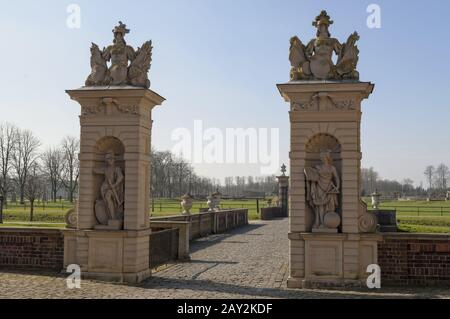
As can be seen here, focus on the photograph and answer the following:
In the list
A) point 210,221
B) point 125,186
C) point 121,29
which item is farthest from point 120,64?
point 210,221

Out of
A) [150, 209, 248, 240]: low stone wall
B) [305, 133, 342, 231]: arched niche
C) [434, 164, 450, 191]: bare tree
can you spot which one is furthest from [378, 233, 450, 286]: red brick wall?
[434, 164, 450, 191]: bare tree

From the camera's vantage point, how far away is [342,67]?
35.4 ft

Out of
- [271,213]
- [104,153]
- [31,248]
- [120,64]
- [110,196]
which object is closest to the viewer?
[110,196]

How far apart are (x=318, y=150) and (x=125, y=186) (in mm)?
4247

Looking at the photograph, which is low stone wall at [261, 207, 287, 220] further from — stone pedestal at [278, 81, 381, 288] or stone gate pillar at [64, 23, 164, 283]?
stone pedestal at [278, 81, 381, 288]

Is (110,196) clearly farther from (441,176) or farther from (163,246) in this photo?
(441,176)

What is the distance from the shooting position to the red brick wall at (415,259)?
408 inches

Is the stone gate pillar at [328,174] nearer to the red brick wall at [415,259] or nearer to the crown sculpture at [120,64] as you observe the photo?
the red brick wall at [415,259]

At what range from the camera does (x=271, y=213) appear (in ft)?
136

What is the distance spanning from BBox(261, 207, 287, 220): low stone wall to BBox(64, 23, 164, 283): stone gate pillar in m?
28.5

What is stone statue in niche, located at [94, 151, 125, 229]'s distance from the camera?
37.1ft

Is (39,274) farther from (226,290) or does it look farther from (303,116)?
(303,116)

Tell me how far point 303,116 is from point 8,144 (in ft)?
188
